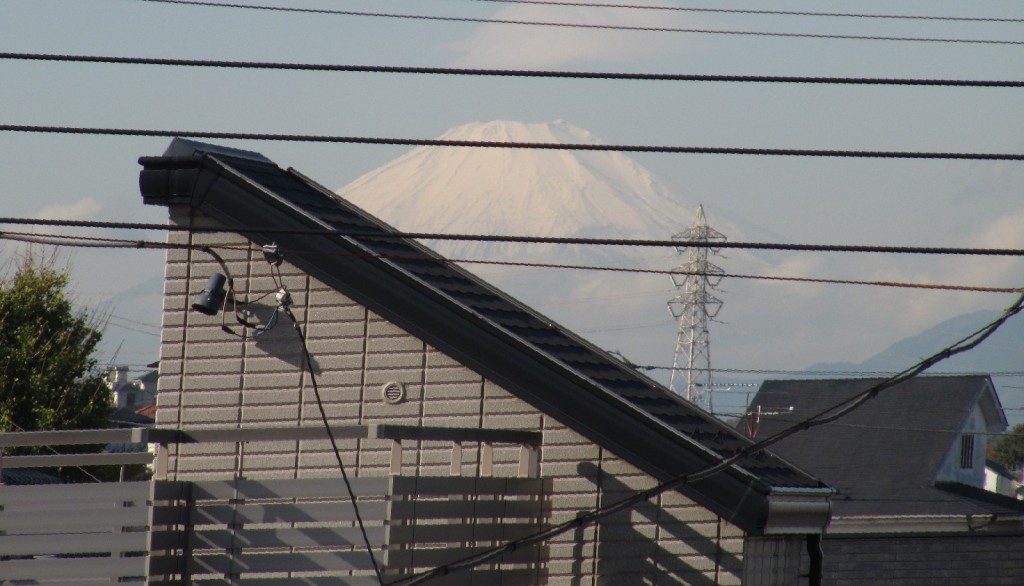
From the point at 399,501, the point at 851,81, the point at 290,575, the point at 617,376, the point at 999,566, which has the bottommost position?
the point at 999,566

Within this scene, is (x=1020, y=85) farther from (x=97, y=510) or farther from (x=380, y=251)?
(x=97, y=510)

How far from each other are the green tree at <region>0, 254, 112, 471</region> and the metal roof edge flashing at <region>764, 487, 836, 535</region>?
30722 mm

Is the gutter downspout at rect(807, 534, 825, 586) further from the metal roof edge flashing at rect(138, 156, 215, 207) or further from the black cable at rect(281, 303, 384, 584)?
the metal roof edge flashing at rect(138, 156, 215, 207)

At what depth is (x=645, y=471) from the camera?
38.5 ft

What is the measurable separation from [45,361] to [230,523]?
31.2 metres

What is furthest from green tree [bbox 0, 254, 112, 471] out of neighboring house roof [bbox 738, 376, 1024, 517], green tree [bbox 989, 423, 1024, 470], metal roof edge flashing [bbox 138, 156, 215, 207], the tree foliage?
green tree [bbox 989, 423, 1024, 470]

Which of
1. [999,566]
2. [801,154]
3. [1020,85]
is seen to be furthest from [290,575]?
[999,566]

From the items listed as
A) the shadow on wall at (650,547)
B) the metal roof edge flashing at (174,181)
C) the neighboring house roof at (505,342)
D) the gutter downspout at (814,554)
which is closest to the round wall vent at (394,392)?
the neighboring house roof at (505,342)

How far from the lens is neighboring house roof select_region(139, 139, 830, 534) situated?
11641 mm

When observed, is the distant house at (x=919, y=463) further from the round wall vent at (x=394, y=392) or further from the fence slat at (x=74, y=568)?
the fence slat at (x=74, y=568)

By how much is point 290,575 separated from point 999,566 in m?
21.4

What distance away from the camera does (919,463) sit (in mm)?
44969

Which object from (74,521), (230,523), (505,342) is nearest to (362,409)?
(505,342)

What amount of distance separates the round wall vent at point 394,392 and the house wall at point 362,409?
5 centimetres
